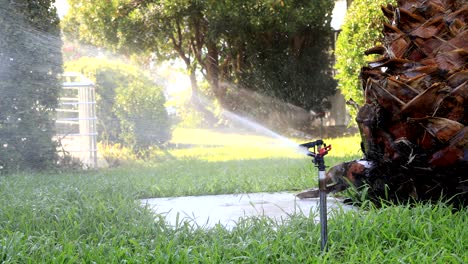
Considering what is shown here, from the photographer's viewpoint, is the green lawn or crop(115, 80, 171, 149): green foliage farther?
crop(115, 80, 171, 149): green foliage

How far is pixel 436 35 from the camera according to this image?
2.54 metres

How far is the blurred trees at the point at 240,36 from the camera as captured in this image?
29.6ft

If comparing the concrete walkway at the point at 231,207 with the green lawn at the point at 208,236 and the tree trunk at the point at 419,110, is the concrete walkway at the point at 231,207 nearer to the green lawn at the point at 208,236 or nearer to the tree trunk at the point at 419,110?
the green lawn at the point at 208,236

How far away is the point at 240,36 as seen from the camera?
9609 millimetres

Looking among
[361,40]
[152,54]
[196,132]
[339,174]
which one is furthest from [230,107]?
[339,174]

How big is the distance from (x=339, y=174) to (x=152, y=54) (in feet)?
30.8

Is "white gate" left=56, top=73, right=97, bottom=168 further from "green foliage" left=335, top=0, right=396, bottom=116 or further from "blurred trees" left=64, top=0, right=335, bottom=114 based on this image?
"blurred trees" left=64, top=0, right=335, bottom=114

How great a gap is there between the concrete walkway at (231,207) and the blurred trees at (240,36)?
5884 millimetres

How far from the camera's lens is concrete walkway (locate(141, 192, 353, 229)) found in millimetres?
2465

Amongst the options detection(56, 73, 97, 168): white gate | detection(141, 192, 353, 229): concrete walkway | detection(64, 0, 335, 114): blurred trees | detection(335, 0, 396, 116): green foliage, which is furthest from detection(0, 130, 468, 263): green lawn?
detection(64, 0, 335, 114): blurred trees

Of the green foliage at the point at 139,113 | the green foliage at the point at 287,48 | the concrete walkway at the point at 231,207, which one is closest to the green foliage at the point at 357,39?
the green foliage at the point at 139,113

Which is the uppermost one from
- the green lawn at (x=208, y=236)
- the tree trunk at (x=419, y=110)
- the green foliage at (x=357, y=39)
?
the green foliage at (x=357, y=39)

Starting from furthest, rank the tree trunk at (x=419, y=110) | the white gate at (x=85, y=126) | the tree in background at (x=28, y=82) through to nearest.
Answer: the white gate at (x=85, y=126)
the tree in background at (x=28, y=82)
the tree trunk at (x=419, y=110)

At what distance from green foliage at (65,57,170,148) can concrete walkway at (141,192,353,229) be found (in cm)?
388
